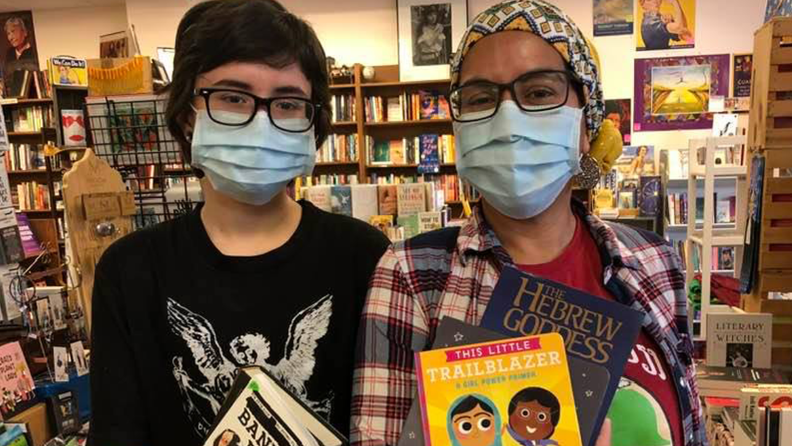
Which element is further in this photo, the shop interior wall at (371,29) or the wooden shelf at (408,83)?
the wooden shelf at (408,83)

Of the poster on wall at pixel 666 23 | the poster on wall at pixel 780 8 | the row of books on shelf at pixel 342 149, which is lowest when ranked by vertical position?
the row of books on shelf at pixel 342 149

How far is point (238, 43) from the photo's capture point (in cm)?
112

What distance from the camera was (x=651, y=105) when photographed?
19.0ft

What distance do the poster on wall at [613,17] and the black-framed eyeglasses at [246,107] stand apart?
541 centimetres

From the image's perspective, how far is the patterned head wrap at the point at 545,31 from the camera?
99 centimetres

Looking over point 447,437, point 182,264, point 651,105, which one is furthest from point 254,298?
point 651,105

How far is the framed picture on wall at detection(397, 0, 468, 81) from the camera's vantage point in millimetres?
5844

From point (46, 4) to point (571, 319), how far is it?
24.5 ft

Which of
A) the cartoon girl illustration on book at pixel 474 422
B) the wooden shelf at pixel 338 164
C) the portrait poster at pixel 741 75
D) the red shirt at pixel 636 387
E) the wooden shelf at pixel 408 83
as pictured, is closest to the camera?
the cartoon girl illustration on book at pixel 474 422

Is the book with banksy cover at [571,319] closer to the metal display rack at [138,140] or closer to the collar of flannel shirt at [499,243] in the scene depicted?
the collar of flannel shirt at [499,243]

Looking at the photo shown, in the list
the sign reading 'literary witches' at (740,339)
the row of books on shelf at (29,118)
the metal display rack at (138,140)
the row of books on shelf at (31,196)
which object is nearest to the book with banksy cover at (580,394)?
the metal display rack at (138,140)

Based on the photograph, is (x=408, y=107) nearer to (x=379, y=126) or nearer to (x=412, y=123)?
(x=412, y=123)

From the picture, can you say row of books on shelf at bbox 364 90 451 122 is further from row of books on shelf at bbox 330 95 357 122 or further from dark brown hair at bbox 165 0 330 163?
dark brown hair at bbox 165 0 330 163

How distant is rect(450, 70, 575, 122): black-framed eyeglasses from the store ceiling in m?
6.64
